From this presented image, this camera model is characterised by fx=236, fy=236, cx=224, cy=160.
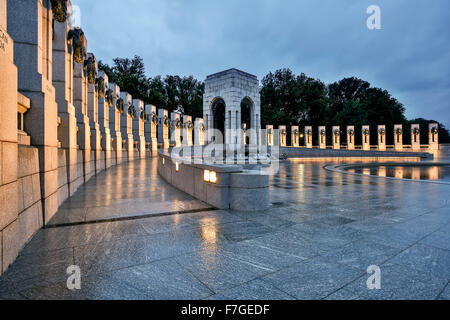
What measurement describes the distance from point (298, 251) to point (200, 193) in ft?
14.9

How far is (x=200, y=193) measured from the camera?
8.05 meters

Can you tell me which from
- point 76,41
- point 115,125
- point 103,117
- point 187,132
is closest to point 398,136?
point 187,132

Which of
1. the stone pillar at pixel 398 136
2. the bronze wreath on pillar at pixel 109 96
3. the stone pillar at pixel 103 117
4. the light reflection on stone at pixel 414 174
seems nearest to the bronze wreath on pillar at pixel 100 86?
the stone pillar at pixel 103 117

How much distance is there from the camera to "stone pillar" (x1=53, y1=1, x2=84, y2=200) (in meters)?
9.04

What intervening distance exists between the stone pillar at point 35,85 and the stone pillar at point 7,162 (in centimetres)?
194

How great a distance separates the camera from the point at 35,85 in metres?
5.70

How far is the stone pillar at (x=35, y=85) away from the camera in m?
5.57

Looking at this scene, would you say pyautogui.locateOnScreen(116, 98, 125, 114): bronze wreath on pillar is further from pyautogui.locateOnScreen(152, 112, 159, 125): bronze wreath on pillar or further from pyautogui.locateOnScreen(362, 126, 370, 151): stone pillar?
pyautogui.locateOnScreen(362, 126, 370, 151): stone pillar

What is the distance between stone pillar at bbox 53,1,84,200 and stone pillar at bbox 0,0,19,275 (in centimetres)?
526

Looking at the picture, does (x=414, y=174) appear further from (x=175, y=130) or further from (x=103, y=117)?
(x=175, y=130)

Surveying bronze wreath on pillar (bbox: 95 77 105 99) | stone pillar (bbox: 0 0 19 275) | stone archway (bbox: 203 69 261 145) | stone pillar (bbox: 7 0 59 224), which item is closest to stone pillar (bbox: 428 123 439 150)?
stone archway (bbox: 203 69 261 145)

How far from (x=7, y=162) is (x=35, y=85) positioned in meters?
3.13

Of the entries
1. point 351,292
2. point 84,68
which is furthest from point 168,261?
point 84,68

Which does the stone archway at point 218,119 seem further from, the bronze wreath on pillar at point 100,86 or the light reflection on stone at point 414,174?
the light reflection on stone at point 414,174
